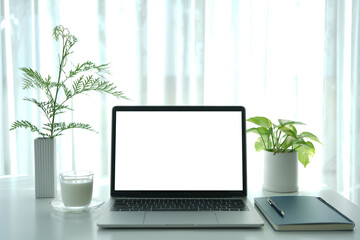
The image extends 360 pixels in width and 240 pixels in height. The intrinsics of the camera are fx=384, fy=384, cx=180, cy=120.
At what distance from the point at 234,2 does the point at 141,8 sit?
A: 566mm

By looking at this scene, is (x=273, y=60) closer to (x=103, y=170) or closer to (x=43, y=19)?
(x=103, y=170)

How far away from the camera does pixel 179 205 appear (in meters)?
1.09

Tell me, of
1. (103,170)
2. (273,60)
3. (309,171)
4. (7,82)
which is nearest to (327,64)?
(273,60)

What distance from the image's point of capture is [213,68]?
7.82 feet

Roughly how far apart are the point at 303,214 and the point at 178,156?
41 centimetres

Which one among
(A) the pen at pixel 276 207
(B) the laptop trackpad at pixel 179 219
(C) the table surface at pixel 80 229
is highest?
(A) the pen at pixel 276 207

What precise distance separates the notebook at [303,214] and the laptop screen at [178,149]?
0.14 m

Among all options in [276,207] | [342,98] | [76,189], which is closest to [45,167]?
[76,189]

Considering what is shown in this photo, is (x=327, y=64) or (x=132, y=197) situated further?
(x=327, y=64)

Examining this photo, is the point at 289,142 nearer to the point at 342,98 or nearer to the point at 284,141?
the point at 284,141

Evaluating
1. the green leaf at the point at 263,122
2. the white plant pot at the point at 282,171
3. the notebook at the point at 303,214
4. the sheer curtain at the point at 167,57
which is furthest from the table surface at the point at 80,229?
the sheer curtain at the point at 167,57

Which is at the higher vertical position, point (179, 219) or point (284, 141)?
point (284, 141)

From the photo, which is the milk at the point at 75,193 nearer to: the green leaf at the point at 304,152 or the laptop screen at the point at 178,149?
the laptop screen at the point at 178,149

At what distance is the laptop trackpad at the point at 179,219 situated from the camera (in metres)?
0.94
